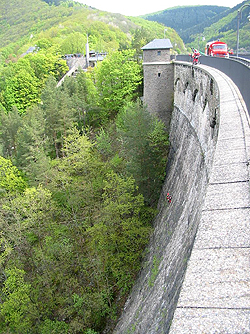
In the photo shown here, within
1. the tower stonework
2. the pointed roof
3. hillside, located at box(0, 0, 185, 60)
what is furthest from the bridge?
hillside, located at box(0, 0, 185, 60)

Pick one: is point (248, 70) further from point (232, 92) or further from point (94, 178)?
point (94, 178)

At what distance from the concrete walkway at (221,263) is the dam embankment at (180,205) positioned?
1201 mm

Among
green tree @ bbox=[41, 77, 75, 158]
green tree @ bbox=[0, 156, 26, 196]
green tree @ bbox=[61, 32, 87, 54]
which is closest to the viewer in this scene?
green tree @ bbox=[0, 156, 26, 196]

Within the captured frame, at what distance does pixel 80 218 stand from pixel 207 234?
19832 mm

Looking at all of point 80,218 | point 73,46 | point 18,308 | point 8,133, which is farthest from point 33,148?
point 73,46

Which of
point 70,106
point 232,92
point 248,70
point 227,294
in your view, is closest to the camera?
point 227,294

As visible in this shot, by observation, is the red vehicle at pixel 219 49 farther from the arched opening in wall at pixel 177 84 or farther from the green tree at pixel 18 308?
the green tree at pixel 18 308

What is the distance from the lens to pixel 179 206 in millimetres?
14008

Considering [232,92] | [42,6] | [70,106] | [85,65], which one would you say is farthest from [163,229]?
[42,6]

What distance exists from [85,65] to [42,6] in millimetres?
150749

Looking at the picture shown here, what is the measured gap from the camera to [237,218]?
3695 millimetres

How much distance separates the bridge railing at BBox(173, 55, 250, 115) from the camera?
7747mm

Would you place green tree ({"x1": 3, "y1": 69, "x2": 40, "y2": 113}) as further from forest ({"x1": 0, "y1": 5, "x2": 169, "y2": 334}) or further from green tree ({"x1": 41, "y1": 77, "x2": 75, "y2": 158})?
forest ({"x1": 0, "y1": 5, "x2": 169, "y2": 334})

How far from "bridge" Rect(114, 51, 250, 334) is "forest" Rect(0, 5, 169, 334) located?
1719mm
